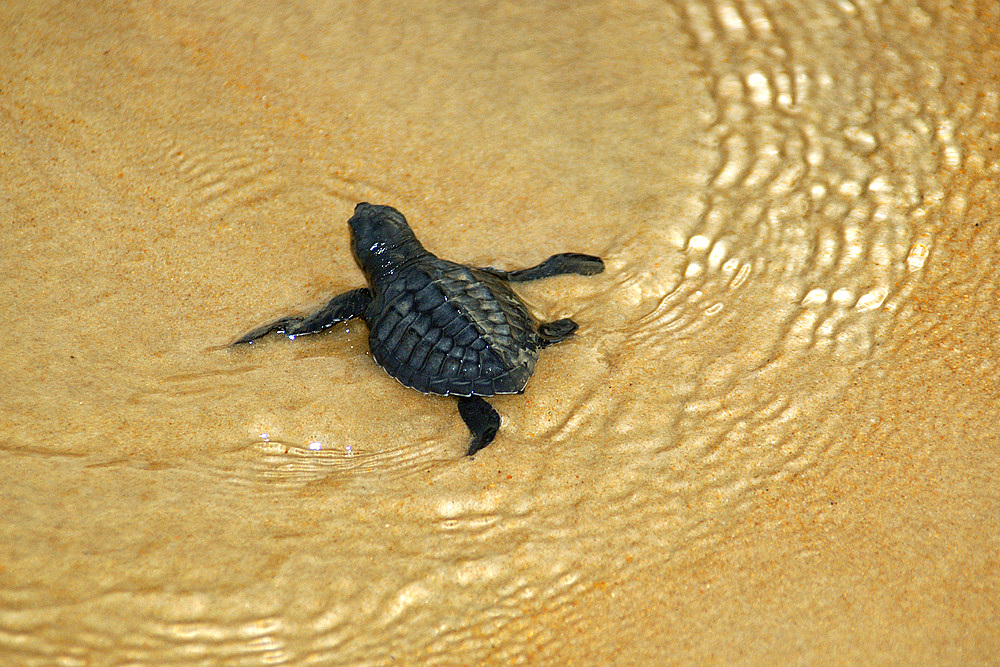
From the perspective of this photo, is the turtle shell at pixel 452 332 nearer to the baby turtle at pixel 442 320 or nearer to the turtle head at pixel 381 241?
the baby turtle at pixel 442 320

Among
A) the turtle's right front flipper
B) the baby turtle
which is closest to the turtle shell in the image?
the baby turtle

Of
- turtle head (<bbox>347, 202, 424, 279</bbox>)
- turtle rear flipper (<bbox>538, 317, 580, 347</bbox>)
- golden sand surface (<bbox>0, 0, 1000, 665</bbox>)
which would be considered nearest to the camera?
golden sand surface (<bbox>0, 0, 1000, 665</bbox>)

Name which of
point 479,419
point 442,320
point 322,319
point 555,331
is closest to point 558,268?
point 555,331

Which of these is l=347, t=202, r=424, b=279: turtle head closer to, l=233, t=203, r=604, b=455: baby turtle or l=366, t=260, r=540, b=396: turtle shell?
l=233, t=203, r=604, b=455: baby turtle

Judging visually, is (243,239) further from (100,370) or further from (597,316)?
(597,316)

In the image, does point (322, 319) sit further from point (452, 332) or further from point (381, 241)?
point (452, 332)
